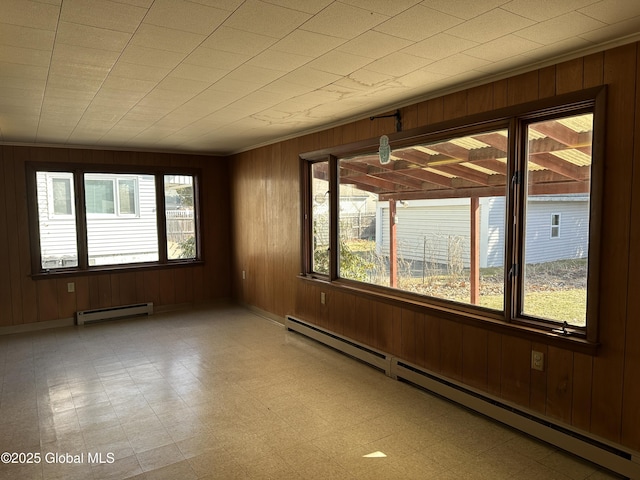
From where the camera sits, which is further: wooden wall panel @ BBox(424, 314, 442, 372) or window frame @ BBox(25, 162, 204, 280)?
window frame @ BBox(25, 162, 204, 280)

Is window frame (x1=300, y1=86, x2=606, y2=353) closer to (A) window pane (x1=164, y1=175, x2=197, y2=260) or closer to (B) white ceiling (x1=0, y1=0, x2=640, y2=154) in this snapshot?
(B) white ceiling (x1=0, y1=0, x2=640, y2=154)

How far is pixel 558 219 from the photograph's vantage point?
2660 millimetres

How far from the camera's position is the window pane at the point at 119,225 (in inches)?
231

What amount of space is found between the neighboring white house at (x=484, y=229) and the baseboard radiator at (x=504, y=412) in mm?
920

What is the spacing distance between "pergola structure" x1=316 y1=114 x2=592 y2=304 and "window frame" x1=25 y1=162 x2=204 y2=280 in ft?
9.89

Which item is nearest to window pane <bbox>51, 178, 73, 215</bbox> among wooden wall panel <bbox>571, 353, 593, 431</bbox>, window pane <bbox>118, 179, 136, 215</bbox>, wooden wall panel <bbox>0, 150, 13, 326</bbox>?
wooden wall panel <bbox>0, 150, 13, 326</bbox>

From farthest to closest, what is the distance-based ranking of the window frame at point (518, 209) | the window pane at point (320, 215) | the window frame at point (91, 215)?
the window frame at point (91, 215), the window pane at point (320, 215), the window frame at point (518, 209)

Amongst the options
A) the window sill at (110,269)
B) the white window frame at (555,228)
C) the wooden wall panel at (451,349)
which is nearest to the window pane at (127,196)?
the window sill at (110,269)

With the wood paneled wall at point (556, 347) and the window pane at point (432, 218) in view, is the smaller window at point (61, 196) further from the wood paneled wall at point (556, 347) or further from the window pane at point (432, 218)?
the window pane at point (432, 218)

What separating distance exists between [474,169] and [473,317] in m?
1.10

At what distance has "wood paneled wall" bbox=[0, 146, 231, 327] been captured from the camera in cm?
526

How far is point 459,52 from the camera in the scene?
2422mm

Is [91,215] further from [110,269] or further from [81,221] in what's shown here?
[110,269]

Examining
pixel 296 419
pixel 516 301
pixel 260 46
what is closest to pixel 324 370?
pixel 296 419
